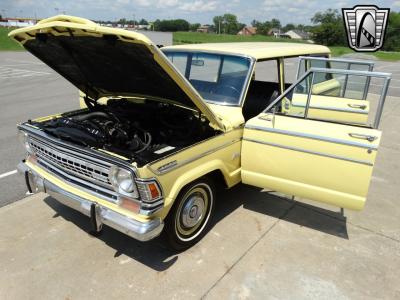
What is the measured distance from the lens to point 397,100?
1136cm

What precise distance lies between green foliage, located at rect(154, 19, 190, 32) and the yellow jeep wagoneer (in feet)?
295

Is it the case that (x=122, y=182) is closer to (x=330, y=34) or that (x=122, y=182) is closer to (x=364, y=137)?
(x=364, y=137)

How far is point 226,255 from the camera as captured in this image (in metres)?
3.20

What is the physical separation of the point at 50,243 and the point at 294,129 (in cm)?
262

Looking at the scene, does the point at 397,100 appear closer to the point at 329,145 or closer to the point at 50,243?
the point at 329,145

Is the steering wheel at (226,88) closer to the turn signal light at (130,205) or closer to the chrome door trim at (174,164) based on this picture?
the chrome door trim at (174,164)

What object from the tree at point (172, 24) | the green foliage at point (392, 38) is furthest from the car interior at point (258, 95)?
the tree at point (172, 24)

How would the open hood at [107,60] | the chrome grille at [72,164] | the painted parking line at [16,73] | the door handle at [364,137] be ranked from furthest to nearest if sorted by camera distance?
the painted parking line at [16,73] → the door handle at [364,137] → the chrome grille at [72,164] → the open hood at [107,60]

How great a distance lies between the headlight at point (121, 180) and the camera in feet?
8.54

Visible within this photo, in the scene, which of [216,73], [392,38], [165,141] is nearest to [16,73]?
[216,73]

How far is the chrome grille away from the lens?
2.77m

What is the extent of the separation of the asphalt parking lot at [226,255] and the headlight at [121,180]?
0.82 m

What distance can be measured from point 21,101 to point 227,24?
111388 millimetres

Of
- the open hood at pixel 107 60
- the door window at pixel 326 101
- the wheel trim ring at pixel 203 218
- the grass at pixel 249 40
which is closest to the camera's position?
the open hood at pixel 107 60
